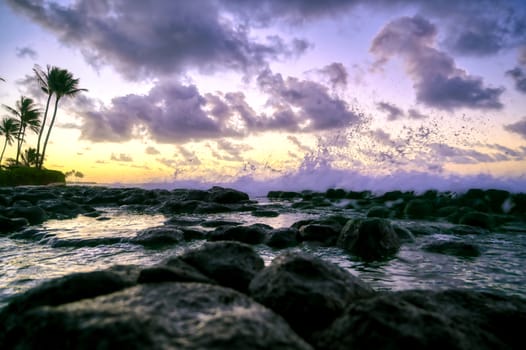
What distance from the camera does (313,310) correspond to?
7.15 ft

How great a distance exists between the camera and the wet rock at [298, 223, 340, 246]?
241 inches

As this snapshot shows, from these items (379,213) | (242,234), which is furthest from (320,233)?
(379,213)

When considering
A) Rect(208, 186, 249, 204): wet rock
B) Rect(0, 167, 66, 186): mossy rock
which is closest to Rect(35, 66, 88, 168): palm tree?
Rect(0, 167, 66, 186): mossy rock

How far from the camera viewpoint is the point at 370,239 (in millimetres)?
5383

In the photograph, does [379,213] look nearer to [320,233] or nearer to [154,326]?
[320,233]

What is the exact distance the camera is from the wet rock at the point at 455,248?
5.27 metres

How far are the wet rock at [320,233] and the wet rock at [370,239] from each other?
378mm

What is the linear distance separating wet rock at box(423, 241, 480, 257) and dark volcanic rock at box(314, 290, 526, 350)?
3.14 meters

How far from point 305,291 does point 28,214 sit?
8745 millimetres

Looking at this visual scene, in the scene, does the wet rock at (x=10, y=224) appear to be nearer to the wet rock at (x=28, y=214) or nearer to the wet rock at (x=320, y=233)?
the wet rock at (x=28, y=214)

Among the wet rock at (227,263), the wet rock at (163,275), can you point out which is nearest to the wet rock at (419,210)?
the wet rock at (227,263)

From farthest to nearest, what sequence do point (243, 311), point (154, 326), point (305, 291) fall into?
point (305, 291) → point (243, 311) → point (154, 326)

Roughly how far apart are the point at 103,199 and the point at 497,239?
16148 millimetres

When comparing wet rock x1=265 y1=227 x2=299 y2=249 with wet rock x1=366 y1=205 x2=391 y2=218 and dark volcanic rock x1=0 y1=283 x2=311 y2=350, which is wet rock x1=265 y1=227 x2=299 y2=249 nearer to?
dark volcanic rock x1=0 y1=283 x2=311 y2=350
